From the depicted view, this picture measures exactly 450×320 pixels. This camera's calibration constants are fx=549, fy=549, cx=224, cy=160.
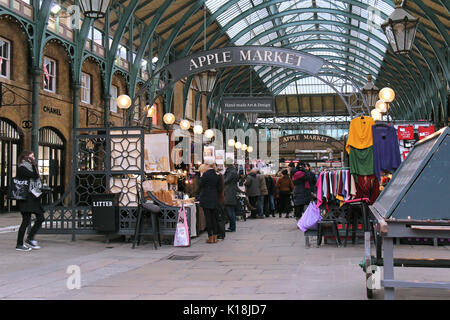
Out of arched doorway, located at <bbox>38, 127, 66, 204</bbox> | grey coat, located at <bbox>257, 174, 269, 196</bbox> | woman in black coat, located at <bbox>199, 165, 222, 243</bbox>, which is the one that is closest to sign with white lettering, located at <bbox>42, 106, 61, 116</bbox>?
arched doorway, located at <bbox>38, 127, 66, 204</bbox>

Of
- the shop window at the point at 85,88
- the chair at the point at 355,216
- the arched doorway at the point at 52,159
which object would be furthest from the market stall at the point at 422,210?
the shop window at the point at 85,88

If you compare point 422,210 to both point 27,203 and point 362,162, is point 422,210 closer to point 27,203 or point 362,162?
point 362,162

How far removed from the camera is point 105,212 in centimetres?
990

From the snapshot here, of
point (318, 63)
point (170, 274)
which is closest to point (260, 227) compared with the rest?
point (318, 63)

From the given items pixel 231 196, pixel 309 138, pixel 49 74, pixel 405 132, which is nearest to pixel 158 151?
pixel 231 196

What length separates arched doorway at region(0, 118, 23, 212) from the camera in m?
16.4

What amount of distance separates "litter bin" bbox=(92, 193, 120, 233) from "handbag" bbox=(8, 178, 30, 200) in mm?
1236

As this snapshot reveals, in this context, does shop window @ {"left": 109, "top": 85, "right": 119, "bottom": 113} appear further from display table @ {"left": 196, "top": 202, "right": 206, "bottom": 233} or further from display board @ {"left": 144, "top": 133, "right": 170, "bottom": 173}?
display table @ {"left": 196, "top": 202, "right": 206, "bottom": 233}

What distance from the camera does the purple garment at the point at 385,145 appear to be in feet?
28.8

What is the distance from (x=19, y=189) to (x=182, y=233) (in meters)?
2.85

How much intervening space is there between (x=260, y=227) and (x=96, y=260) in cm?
647
